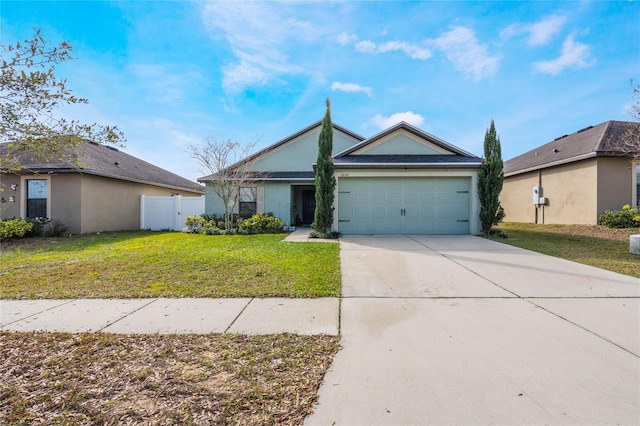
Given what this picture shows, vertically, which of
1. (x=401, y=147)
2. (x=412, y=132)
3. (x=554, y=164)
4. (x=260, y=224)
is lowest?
(x=260, y=224)

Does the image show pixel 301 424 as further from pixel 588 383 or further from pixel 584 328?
pixel 584 328

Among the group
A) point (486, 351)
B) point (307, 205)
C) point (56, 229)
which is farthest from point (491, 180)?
point (56, 229)

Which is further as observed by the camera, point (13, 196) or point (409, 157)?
point (13, 196)

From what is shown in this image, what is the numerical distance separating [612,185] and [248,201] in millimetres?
17514

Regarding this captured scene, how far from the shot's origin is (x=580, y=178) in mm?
13734

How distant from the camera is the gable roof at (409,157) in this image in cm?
1183

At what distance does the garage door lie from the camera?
39.7ft

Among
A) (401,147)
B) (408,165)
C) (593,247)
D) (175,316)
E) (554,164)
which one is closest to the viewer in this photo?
(175,316)

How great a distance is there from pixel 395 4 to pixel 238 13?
455 cm

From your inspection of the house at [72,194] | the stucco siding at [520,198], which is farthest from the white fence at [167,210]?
the stucco siding at [520,198]

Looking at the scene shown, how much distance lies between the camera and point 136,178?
15.9 metres

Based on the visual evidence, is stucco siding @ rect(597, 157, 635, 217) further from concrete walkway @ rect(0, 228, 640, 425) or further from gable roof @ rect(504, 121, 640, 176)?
concrete walkway @ rect(0, 228, 640, 425)

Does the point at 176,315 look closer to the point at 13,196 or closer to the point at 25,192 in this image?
the point at 25,192

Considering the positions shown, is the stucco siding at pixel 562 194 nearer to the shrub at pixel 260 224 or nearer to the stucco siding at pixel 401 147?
the stucco siding at pixel 401 147
